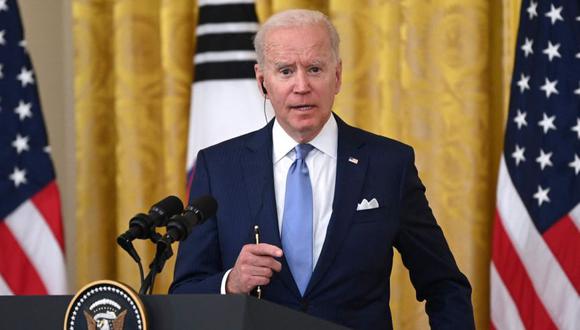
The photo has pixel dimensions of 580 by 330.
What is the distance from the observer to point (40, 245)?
12.5 feet

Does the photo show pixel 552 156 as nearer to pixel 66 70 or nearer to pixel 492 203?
pixel 492 203

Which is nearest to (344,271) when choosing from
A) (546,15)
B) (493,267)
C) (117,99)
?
(493,267)

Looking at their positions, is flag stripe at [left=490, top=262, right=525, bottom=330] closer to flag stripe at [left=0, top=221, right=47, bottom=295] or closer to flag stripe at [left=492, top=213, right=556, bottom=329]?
flag stripe at [left=492, top=213, right=556, bottom=329]

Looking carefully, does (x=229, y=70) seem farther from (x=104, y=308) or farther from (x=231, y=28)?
(x=104, y=308)

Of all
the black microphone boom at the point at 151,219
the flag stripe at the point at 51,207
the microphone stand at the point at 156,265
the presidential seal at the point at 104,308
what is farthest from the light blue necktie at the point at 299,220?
the flag stripe at the point at 51,207

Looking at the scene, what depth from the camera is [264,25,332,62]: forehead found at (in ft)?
7.55

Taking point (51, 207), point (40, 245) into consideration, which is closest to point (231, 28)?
point (51, 207)

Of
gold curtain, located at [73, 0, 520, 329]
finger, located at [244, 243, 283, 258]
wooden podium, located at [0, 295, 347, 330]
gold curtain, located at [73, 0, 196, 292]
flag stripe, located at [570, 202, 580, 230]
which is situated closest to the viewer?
wooden podium, located at [0, 295, 347, 330]

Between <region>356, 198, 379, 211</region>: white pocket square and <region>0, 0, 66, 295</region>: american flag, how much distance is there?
183cm

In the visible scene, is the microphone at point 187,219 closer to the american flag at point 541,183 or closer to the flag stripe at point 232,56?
the american flag at point 541,183

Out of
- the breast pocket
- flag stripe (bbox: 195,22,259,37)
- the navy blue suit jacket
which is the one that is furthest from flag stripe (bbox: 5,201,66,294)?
the breast pocket

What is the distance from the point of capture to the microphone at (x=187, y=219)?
174 cm

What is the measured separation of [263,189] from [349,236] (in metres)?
0.24

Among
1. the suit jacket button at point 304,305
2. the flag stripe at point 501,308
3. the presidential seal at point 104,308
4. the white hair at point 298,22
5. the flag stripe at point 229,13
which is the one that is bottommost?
the flag stripe at point 501,308
